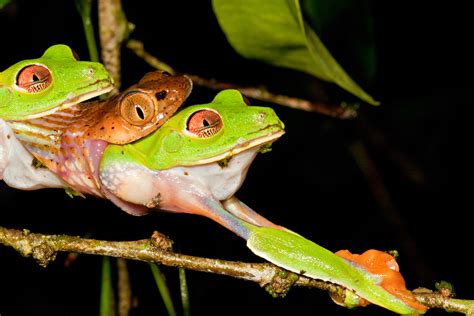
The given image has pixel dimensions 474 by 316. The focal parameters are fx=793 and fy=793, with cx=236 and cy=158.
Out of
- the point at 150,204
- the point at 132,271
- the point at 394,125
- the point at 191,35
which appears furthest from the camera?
the point at 394,125

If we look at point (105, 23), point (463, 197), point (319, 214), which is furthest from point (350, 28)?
point (463, 197)

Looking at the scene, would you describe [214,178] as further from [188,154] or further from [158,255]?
[158,255]

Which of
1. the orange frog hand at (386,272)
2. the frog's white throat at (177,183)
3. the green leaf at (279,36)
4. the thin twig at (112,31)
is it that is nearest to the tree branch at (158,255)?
the orange frog hand at (386,272)

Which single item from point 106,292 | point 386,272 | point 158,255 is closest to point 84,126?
point 158,255

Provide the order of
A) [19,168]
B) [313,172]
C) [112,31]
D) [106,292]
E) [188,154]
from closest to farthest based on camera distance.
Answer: [188,154], [19,168], [106,292], [112,31], [313,172]

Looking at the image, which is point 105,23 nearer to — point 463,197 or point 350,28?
point 350,28

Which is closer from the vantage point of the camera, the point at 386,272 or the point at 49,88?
the point at 386,272
